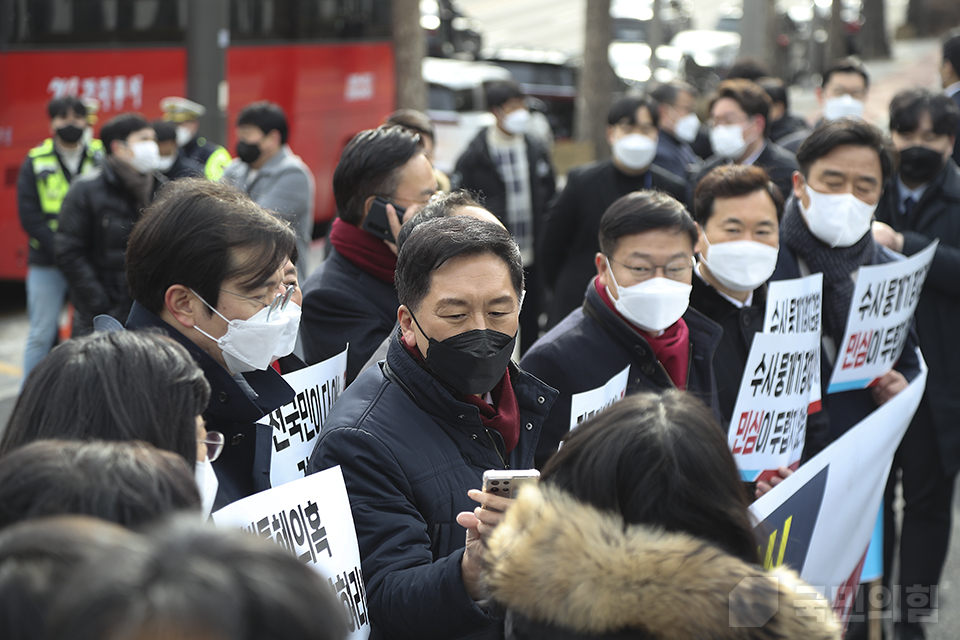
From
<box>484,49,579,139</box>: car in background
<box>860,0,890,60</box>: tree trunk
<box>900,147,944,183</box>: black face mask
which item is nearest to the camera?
<box>900,147,944,183</box>: black face mask

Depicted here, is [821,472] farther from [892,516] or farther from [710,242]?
[892,516]

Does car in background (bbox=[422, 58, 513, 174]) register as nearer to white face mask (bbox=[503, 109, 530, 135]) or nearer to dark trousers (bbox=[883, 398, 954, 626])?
white face mask (bbox=[503, 109, 530, 135])

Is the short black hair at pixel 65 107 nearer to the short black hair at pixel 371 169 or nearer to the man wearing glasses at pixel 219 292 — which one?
the short black hair at pixel 371 169

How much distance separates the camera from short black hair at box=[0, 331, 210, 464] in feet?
5.39

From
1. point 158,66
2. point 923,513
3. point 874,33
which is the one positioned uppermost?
point 874,33

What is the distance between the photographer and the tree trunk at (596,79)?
16250 millimetres

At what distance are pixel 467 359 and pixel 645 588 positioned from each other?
984mm

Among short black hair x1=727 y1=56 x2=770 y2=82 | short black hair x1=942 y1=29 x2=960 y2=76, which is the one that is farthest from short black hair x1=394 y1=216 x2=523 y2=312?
short black hair x1=727 y1=56 x2=770 y2=82

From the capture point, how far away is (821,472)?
2.83 meters

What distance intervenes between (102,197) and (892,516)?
4.55 metres

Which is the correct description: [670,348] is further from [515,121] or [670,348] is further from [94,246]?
[515,121]

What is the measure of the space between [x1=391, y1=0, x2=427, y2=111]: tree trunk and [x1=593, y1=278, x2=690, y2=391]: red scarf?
1071 cm

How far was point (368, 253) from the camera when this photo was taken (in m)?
3.44

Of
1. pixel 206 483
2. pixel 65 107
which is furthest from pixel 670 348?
pixel 65 107
